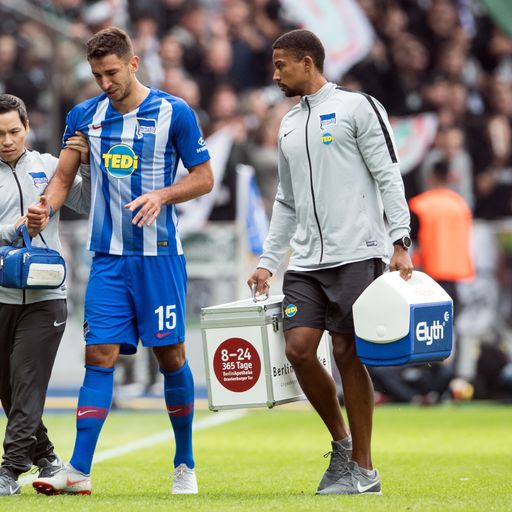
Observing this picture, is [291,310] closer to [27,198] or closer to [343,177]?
[343,177]

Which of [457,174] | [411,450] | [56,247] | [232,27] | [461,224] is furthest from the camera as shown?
[232,27]

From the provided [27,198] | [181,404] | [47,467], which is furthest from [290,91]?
[47,467]

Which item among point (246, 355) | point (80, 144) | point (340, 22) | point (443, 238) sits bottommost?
point (246, 355)

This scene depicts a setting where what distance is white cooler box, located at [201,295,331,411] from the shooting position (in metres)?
6.54

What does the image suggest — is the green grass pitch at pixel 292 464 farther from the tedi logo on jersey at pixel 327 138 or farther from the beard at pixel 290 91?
the beard at pixel 290 91

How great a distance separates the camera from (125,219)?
6340 millimetres

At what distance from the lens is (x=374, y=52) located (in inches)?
737

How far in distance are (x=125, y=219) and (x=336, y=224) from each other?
101 cm

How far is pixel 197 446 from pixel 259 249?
5.14 meters

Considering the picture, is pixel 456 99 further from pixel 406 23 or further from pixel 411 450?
pixel 411 450

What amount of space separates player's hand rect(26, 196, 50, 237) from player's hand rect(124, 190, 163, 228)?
437 millimetres

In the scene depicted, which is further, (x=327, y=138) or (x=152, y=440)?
(x=152, y=440)

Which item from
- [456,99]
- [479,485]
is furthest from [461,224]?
[479,485]

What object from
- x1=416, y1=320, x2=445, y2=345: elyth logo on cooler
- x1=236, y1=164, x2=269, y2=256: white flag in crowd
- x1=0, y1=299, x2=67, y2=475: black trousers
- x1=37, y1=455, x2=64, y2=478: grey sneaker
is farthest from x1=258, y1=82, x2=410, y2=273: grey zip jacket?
x1=236, y1=164, x2=269, y2=256: white flag in crowd
